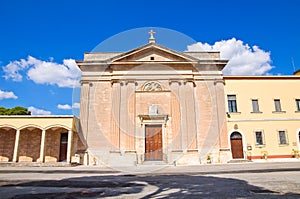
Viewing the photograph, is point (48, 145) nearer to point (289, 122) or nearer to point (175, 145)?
point (175, 145)

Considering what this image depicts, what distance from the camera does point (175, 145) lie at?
19.5 m

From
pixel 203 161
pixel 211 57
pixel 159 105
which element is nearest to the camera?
pixel 203 161

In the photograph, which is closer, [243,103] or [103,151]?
[103,151]

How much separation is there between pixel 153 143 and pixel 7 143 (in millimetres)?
12035

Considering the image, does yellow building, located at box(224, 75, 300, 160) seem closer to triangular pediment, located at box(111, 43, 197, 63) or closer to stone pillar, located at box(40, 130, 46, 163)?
triangular pediment, located at box(111, 43, 197, 63)

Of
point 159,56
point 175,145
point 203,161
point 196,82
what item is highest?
point 159,56

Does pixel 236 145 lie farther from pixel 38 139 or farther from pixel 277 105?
pixel 38 139

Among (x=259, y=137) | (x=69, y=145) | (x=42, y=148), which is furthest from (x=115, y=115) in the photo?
A: (x=259, y=137)

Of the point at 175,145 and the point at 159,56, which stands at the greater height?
the point at 159,56

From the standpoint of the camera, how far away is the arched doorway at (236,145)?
20.4 m

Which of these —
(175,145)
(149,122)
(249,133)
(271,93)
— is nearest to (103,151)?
(149,122)

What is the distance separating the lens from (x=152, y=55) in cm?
2202

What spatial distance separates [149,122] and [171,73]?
187 inches

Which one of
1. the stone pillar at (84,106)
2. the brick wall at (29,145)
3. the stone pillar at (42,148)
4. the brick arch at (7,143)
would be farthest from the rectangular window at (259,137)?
the brick arch at (7,143)
